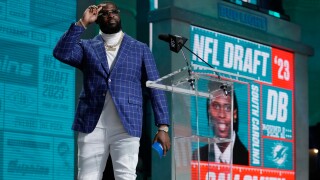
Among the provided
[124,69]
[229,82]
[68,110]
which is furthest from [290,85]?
[124,69]

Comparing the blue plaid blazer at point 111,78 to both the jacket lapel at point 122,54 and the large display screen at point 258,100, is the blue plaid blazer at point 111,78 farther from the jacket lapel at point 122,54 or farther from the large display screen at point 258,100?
Result: the large display screen at point 258,100

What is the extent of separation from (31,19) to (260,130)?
333 centimetres

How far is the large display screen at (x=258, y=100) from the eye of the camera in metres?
7.93

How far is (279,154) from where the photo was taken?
8.55m

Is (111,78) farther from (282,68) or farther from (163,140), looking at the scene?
(282,68)

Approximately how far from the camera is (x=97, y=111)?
11.9 feet

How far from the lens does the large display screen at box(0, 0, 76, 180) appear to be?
19.1 ft

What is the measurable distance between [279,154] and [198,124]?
470cm

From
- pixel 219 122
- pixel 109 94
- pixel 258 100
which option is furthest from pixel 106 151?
pixel 258 100

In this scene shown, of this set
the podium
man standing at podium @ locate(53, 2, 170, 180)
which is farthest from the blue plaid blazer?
the podium

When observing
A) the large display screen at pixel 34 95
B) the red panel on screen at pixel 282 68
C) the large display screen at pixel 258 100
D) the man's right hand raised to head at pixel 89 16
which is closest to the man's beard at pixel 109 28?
the man's right hand raised to head at pixel 89 16

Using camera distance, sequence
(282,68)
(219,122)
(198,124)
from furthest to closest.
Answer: (282,68)
(219,122)
(198,124)

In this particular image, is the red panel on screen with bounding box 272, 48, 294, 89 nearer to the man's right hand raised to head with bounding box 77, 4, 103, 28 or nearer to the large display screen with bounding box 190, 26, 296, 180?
the large display screen with bounding box 190, 26, 296, 180

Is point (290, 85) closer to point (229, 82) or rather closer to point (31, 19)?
point (31, 19)
